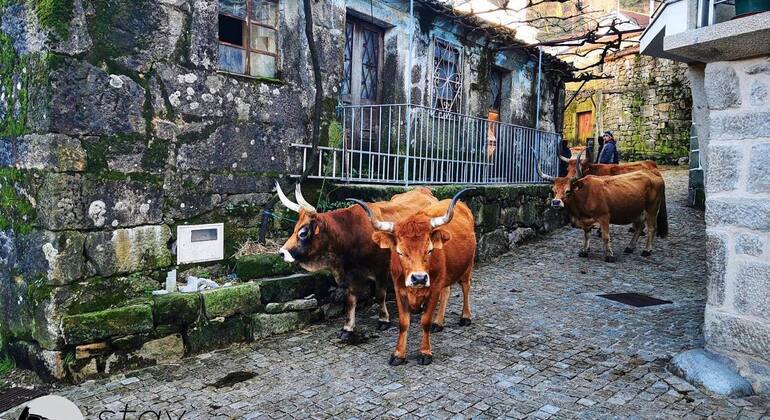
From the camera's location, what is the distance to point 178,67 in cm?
511

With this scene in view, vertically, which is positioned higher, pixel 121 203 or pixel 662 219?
pixel 121 203

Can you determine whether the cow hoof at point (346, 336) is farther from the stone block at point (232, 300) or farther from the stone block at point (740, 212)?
the stone block at point (740, 212)

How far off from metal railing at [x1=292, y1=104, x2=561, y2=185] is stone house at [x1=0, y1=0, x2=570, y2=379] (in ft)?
2.43

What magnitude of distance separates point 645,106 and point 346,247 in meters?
18.7

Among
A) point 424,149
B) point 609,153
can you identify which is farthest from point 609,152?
point 424,149

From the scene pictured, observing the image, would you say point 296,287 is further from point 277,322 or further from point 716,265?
point 716,265

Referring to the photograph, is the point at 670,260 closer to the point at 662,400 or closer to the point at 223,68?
the point at 662,400

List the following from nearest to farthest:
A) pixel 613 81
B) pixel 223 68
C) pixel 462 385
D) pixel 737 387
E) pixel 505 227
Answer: pixel 737 387
pixel 462 385
pixel 223 68
pixel 505 227
pixel 613 81

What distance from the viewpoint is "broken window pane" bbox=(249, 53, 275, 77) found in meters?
5.91


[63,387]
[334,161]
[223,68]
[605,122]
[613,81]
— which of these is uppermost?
[613,81]

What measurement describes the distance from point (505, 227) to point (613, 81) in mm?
15301

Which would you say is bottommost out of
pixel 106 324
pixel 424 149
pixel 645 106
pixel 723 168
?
pixel 106 324

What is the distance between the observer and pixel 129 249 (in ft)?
15.7

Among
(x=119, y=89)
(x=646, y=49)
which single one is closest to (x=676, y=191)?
(x=646, y=49)
